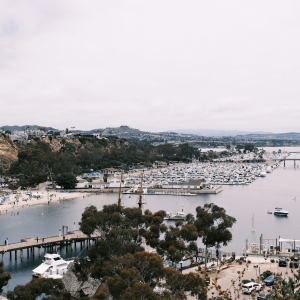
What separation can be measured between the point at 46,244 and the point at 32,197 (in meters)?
23.7

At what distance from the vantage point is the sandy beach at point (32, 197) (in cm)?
4174

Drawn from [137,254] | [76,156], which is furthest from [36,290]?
[76,156]

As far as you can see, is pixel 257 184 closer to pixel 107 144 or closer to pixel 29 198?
pixel 29 198

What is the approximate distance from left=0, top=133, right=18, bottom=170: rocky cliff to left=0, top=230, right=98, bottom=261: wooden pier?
4319 centimetres

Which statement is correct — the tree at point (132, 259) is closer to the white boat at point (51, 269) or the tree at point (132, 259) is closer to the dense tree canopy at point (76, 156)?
the white boat at point (51, 269)

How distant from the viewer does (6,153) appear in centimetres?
6831

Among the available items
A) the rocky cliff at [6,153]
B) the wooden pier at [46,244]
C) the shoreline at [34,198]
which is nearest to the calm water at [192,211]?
the wooden pier at [46,244]

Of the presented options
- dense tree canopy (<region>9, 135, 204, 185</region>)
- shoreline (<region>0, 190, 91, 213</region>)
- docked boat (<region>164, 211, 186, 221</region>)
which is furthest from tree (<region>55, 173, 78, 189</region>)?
docked boat (<region>164, 211, 186, 221</region>)

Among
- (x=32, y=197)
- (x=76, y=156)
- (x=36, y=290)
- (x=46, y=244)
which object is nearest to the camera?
(x=36, y=290)

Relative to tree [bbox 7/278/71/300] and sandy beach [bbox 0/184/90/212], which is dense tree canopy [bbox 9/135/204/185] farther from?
tree [bbox 7/278/71/300]

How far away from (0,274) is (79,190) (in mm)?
41896

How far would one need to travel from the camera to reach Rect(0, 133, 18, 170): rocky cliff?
6562 cm

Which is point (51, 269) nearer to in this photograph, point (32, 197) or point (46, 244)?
point (46, 244)

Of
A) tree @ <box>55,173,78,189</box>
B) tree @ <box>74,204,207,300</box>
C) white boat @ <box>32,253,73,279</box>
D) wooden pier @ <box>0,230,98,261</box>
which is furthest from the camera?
tree @ <box>55,173,78,189</box>
